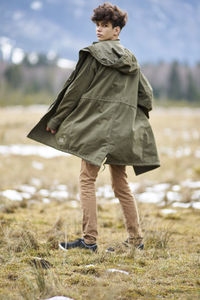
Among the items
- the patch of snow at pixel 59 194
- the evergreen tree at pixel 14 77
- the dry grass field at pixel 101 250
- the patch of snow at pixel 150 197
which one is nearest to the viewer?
the dry grass field at pixel 101 250

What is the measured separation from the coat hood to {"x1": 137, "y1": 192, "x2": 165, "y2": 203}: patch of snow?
362cm

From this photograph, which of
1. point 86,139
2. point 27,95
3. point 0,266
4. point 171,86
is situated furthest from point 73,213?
point 171,86

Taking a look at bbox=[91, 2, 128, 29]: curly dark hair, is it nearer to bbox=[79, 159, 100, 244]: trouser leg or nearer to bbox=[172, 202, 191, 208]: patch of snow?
bbox=[79, 159, 100, 244]: trouser leg

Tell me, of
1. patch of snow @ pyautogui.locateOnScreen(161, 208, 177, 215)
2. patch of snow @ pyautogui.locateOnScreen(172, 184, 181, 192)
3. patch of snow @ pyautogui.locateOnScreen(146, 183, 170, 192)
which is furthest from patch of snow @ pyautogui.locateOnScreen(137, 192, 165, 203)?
patch of snow @ pyautogui.locateOnScreen(161, 208, 177, 215)

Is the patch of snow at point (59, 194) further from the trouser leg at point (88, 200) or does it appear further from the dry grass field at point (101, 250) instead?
the trouser leg at point (88, 200)

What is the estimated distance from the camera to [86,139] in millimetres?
3469

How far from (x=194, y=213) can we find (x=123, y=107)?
280cm

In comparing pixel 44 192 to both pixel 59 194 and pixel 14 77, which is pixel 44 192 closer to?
pixel 59 194

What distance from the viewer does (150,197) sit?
714 centimetres

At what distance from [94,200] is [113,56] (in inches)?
52.5

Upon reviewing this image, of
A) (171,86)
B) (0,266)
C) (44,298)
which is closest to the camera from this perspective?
(44,298)

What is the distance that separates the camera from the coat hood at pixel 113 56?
3449 mm

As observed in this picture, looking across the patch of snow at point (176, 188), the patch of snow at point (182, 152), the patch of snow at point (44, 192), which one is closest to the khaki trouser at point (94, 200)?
the patch of snow at point (44, 192)

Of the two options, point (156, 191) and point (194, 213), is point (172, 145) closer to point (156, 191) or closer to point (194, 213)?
point (156, 191)
